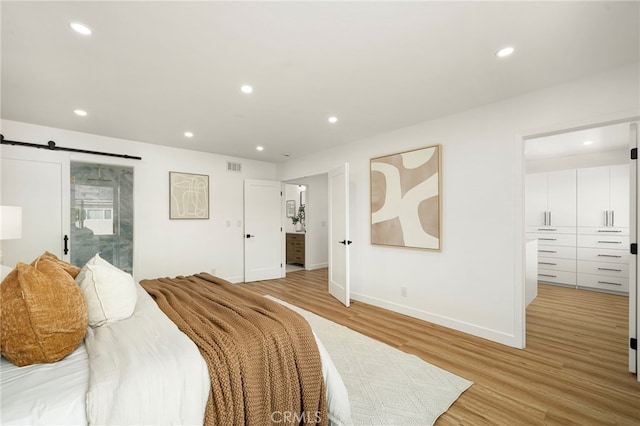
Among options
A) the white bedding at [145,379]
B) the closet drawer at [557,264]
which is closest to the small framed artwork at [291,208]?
the closet drawer at [557,264]

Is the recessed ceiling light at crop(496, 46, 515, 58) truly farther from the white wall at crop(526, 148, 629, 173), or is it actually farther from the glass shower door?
the glass shower door

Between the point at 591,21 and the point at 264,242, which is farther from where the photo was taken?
the point at 264,242

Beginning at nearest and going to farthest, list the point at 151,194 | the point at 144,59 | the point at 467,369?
the point at 144,59, the point at 467,369, the point at 151,194

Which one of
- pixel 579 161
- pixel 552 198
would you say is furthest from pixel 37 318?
pixel 579 161

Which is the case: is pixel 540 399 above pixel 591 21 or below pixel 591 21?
below

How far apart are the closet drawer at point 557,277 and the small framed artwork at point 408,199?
354 centimetres

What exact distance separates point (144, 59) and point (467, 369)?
3571 millimetres

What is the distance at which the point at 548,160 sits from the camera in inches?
214

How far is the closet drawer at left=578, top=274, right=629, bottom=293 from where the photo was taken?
14.5 feet

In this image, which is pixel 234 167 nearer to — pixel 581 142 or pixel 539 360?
pixel 539 360

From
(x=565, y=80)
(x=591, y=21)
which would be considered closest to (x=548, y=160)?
(x=565, y=80)

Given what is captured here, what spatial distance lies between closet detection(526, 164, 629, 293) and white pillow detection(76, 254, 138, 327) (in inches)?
258

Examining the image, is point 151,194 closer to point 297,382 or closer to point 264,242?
point 264,242

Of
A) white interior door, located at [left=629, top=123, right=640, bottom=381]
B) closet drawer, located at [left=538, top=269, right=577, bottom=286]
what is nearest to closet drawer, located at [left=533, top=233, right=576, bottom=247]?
closet drawer, located at [left=538, top=269, right=577, bottom=286]
